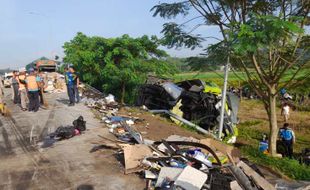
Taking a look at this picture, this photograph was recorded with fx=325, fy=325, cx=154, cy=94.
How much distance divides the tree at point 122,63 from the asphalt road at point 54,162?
25.6ft

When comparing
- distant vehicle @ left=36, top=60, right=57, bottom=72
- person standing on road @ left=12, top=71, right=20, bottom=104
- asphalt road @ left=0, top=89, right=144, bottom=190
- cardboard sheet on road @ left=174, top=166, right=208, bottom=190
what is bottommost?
asphalt road @ left=0, top=89, right=144, bottom=190

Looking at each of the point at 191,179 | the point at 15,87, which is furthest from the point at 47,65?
the point at 191,179

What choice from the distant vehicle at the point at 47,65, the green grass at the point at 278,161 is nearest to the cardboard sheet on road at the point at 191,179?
the green grass at the point at 278,161

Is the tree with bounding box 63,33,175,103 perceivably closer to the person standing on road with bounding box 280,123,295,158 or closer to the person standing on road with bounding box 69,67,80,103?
the person standing on road with bounding box 69,67,80,103

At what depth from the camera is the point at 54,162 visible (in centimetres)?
728

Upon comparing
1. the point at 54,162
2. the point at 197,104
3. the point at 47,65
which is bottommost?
the point at 54,162

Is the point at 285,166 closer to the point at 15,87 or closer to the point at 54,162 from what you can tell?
the point at 54,162

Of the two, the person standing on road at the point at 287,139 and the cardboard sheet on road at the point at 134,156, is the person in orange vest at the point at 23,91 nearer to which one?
the cardboard sheet on road at the point at 134,156

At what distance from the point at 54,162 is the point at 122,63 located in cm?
1209

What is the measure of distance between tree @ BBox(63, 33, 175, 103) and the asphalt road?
7.81 meters

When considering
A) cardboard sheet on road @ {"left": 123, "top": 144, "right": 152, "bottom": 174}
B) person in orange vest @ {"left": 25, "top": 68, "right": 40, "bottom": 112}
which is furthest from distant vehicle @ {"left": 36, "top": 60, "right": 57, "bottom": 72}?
cardboard sheet on road @ {"left": 123, "top": 144, "right": 152, "bottom": 174}

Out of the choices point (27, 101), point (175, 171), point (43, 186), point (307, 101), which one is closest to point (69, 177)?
point (43, 186)

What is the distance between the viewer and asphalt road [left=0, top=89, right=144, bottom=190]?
6.15 meters

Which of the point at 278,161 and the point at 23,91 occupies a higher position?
the point at 23,91
